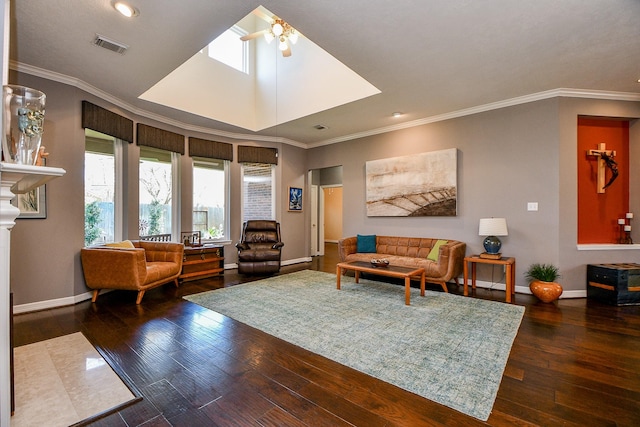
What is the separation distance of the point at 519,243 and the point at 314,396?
3.90m

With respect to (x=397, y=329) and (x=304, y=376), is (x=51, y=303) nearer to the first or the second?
(x=304, y=376)

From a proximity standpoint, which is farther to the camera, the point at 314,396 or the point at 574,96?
the point at 574,96

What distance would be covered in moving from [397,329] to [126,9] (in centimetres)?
378

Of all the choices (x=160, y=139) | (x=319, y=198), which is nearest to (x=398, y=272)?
(x=160, y=139)

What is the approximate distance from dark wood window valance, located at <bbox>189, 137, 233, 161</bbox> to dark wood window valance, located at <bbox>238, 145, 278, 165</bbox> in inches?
9.1

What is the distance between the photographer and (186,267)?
16.1 ft

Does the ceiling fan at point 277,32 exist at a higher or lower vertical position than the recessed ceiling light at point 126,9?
higher

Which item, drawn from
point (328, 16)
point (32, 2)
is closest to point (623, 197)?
point (328, 16)

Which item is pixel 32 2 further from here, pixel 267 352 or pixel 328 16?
pixel 267 352

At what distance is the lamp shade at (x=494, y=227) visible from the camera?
4.06m

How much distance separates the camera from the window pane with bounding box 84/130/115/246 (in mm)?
4168

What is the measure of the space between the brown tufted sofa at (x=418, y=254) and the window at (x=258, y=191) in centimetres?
211

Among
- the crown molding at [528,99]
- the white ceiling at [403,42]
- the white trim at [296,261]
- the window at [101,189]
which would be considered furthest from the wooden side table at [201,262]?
the crown molding at [528,99]

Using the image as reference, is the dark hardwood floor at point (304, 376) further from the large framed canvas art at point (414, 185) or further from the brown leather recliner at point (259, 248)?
the large framed canvas art at point (414, 185)
